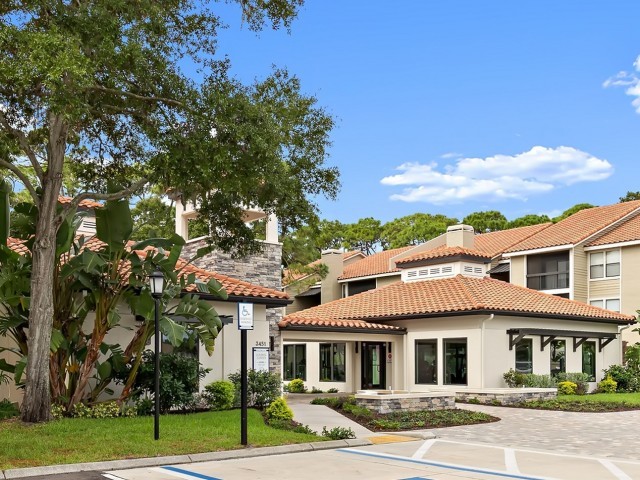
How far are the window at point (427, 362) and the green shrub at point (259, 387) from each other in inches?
412

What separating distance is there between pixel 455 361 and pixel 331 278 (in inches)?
790

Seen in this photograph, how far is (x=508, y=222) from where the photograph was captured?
71125 millimetres

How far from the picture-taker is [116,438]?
14.0m

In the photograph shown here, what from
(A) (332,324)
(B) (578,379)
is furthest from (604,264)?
(A) (332,324)

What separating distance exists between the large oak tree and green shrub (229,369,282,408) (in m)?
5.02

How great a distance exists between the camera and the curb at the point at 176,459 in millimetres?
11297

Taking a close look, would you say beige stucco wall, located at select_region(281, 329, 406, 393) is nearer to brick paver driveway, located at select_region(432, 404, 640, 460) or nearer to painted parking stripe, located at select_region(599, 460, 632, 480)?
brick paver driveway, located at select_region(432, 404, 640, 460)

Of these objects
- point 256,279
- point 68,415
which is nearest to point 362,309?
point 256,279

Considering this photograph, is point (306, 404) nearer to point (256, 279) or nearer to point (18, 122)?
point (256, 279)

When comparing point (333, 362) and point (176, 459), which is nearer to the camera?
point (176, 459)

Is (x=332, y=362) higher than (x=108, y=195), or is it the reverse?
(x=108, y=195)

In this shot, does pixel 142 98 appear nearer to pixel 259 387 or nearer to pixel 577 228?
pixel 259 387

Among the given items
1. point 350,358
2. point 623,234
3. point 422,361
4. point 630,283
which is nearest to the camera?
point 422,361

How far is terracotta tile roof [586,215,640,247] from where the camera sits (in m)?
39.2
